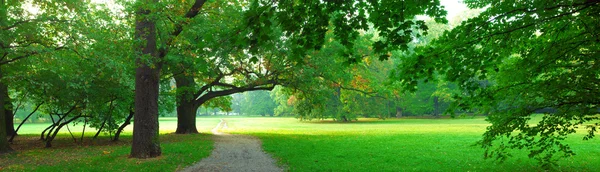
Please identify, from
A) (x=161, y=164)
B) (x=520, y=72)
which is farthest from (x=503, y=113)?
(x=161, y=164)

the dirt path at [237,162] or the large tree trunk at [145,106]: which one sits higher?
the large tree trunk at [145,106]

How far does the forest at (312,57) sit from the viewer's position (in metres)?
Result: 4.87

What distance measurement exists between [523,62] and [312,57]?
13703mm

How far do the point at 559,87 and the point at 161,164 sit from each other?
10.1 meters

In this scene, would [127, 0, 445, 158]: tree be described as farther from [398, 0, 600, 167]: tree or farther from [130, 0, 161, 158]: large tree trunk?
[130, 0, 161, 158]: large tree trunk

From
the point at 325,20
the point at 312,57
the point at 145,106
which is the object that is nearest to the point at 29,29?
the point at 145,106

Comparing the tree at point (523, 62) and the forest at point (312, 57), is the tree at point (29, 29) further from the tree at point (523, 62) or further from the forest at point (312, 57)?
the tree at point (523, 62)

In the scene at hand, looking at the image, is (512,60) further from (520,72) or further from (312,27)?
(312,27)

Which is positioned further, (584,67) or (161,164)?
(161,164)

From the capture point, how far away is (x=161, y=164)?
10852 mm

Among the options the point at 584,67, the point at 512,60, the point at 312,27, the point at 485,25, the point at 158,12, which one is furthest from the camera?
the point at 158,12

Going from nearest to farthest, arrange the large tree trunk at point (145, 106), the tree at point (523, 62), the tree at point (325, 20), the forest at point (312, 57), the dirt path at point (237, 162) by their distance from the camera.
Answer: the tree at point (325, 20)
the forest at point (312, 57)
the tree at point (523, 62)
the dirt path at point (237, 162)
the large tree trunk at point (145, 106)

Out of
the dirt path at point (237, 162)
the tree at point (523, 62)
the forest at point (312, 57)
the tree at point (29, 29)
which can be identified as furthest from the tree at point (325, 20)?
the tree at point (29, 29)

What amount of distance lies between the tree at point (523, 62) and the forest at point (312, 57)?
0.08 ft
